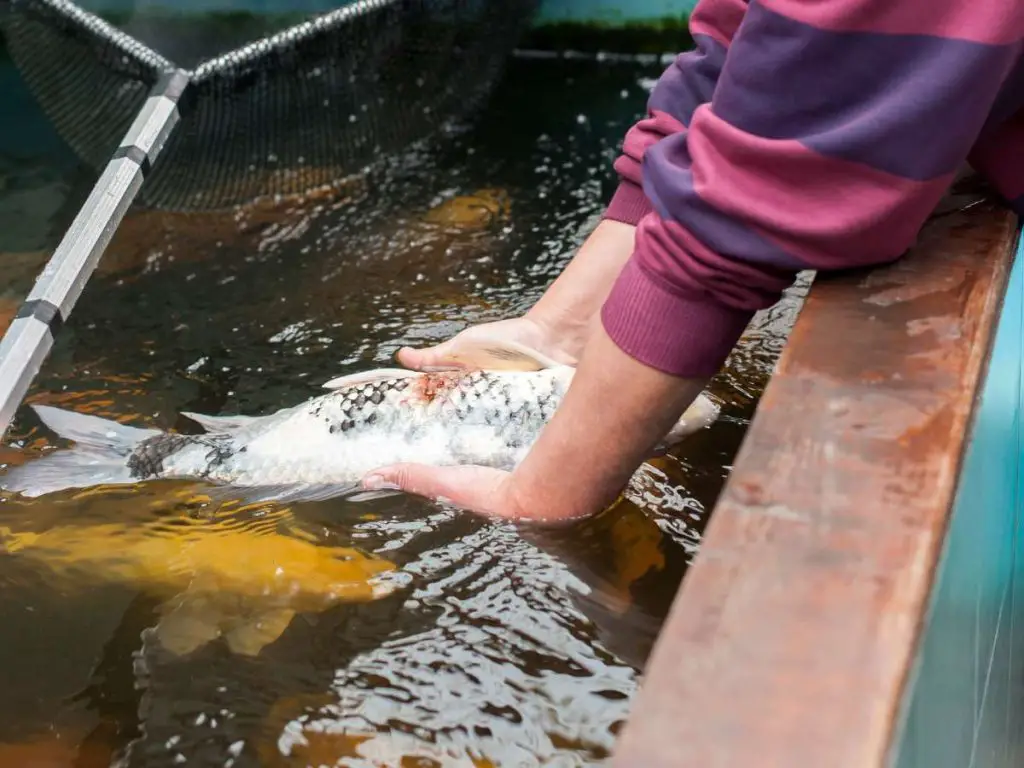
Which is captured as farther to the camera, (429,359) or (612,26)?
(612,26)

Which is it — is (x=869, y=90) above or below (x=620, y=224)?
above

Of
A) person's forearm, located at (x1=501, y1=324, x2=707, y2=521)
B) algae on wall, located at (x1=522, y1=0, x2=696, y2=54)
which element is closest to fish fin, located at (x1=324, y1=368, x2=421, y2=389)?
person's forearm, located at (x1=501, y1=324, x2=707, y2=521)

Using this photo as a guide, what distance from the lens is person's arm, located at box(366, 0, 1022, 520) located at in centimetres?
89

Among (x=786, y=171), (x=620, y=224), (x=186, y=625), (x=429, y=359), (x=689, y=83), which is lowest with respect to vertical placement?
(x=186, y=625)

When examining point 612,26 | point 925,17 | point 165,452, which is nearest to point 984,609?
point 925,17

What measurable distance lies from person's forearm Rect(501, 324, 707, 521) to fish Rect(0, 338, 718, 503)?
0.81 feet

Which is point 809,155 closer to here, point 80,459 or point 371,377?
point 371,377

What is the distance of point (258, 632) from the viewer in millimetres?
1461

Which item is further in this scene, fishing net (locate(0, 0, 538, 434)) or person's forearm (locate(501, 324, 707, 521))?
fishing net (locate(0, 0, 538, 434))

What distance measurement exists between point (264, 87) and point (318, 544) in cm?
139

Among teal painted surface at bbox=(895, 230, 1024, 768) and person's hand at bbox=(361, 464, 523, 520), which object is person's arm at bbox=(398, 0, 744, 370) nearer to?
person's hand at bbox=(361, 464, 523, 520)

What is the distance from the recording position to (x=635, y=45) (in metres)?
4.53

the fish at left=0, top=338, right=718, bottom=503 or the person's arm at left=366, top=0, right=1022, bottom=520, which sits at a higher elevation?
the person's arm at left=366, top=0, right=1022, bottom=520

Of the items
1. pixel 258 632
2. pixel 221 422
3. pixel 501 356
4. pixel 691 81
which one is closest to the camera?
pixel 258 632
